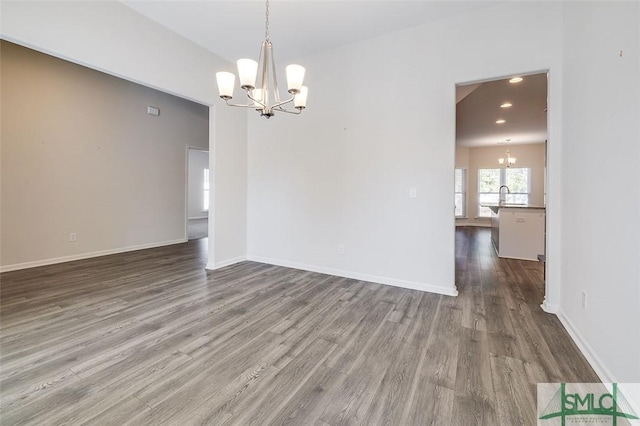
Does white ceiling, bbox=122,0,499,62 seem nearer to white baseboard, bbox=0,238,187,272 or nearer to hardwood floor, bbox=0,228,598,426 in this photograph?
hardwood floor, bbox=0,228,598,426

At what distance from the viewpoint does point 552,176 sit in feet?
8.82

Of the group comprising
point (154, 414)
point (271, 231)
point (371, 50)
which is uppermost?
point (371, 50)

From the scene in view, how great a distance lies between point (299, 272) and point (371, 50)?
10.6 ft

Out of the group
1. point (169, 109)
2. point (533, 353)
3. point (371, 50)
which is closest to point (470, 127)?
point (371, 50)

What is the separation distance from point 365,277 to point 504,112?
510 cm

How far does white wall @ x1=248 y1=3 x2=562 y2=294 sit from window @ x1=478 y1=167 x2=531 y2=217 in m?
8.40

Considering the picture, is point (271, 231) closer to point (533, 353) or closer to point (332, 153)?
point (332, 153)

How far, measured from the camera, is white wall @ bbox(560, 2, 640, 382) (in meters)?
1.45

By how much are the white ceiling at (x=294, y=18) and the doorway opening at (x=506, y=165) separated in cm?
101

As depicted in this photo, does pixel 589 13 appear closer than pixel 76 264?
Yes

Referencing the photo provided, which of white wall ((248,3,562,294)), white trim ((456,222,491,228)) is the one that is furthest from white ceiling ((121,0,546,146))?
white trim ((456,222,491,228))

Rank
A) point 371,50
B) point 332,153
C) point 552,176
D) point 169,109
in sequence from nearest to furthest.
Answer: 1. point 552,176
2. point 371,50
3. point 332,153
4. point 169,109

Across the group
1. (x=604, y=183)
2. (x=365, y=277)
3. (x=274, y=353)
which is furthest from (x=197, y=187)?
(x=604, y=183)

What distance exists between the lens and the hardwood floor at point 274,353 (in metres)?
1.44
